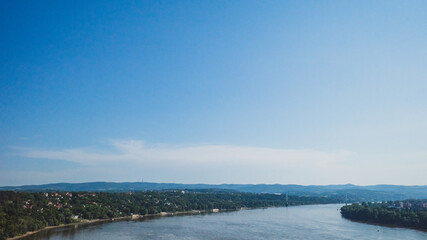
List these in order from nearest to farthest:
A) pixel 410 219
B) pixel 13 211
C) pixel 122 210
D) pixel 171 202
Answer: pixel 13 211, pixel 410 219, pixel 122 210, pixel 171 202

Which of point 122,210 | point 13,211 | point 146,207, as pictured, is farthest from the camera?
point 146,207

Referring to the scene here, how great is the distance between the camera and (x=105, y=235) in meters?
22.5

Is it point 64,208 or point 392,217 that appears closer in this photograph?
point 64,208

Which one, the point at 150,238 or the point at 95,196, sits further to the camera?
the point at 95,196

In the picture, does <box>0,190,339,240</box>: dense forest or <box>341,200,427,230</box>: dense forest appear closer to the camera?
<box>0,190,339,240</box>: dense forest

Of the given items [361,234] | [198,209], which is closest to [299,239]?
[361,234]

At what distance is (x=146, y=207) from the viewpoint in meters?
41.3

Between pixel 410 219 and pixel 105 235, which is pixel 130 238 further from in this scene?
pixel 410 219

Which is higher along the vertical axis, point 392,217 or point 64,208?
point 64,208

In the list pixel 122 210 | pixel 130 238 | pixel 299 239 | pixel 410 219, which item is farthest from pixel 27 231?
pixel 410 219

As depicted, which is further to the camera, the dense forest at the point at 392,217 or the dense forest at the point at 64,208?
the dense forest at the point at 392,217

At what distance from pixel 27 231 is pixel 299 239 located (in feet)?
59.8

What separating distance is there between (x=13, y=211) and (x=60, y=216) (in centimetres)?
397

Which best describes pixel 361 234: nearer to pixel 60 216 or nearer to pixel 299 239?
pixel 299 239
